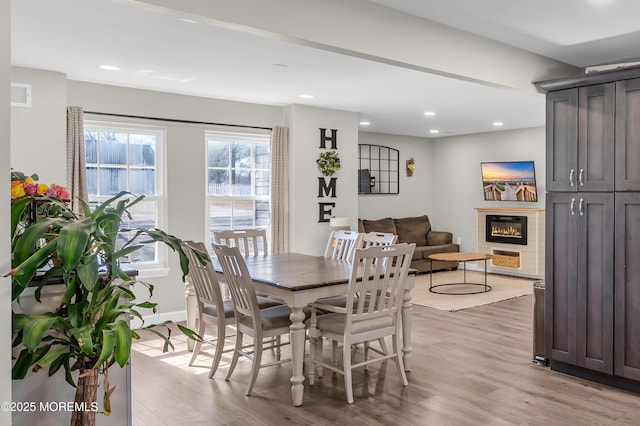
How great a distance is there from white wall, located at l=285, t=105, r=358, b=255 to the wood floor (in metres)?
2.31

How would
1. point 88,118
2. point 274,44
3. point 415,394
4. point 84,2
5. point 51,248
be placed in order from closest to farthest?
point 51,248 < point 84,2 < point 415,394 < point 274,44 < point 88,118

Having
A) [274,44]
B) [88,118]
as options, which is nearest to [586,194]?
[274,44]

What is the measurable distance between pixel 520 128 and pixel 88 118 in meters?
6.65

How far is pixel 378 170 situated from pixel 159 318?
491cm

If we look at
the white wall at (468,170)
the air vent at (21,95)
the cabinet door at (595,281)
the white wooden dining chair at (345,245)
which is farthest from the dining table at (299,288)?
the white wall at (468,170)

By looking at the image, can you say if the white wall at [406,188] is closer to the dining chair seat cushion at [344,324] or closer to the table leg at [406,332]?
the table leg at [406,332]

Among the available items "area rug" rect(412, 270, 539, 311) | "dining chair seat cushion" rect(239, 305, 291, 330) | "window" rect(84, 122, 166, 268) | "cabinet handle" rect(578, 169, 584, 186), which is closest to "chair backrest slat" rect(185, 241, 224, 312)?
"dining chair seat cushion" rect(239, 305, 291, 330)

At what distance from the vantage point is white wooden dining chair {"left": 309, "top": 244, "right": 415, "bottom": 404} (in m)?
3.37

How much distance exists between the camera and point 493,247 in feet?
29.0

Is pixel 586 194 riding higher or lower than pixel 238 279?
higher

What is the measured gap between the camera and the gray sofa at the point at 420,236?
862 cm

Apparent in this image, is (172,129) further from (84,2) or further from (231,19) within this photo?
(231,19)

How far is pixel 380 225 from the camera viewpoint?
8.64m

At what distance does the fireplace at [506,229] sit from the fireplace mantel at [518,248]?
57mm
